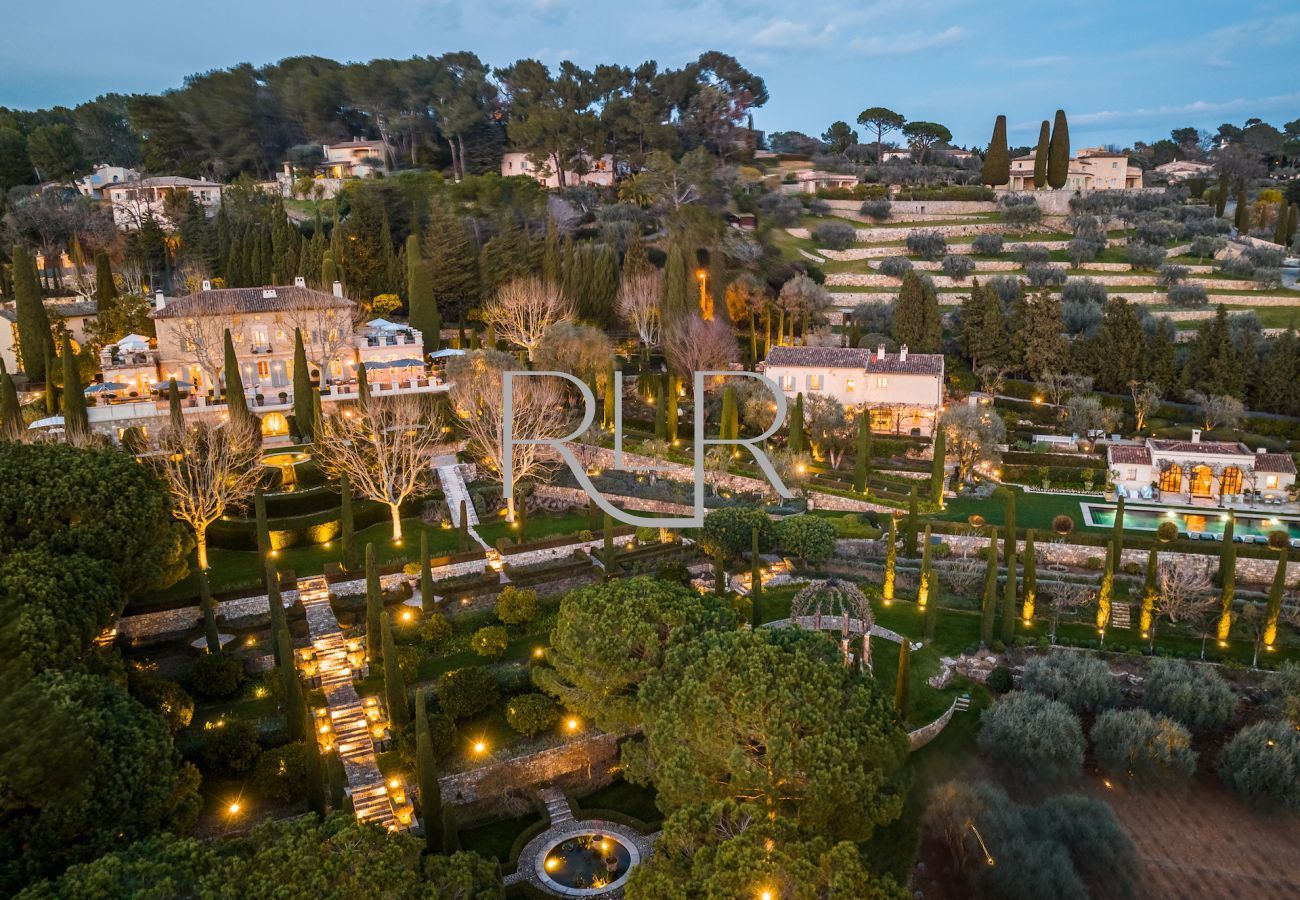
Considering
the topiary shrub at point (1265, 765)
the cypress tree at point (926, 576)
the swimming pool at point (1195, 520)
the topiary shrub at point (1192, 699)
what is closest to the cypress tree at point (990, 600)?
the cypress tree at point (926, 576)

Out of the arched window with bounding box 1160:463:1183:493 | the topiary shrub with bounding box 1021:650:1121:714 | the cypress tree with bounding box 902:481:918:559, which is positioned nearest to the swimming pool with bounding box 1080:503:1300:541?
the arched window with bounding box 1160:463:1183:493

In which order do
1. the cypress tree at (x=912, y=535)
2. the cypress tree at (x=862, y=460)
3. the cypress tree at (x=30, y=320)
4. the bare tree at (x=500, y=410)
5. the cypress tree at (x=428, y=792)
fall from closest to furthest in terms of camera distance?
1. the cypress tree at (x=428, y=792)
2. the cypress tree at (x=912, y=535)
3. the bare tree at (x=500, y=410)
4. the cypress tree at (x=862, y=460)
5. the cypress tree at (x=30, y=320)

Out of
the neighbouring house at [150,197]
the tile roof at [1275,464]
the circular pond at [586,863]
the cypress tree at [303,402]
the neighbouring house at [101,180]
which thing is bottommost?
→ the circular pond at [586,863]

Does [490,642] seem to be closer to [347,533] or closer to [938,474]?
[347,533]

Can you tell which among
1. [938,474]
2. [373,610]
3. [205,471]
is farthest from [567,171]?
[373,610]

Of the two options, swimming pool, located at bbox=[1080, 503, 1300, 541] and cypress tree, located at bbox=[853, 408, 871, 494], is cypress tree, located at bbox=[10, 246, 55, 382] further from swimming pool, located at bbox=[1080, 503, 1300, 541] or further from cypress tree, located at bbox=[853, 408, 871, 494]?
swimming pool, located at bbox=[1080, 503, 1300, 541]

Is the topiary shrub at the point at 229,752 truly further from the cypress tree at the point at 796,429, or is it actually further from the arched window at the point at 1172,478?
the arched window at the point at 1172,478

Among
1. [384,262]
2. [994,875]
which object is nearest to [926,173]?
[384,262]

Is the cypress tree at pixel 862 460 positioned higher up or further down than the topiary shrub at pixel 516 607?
higher up
